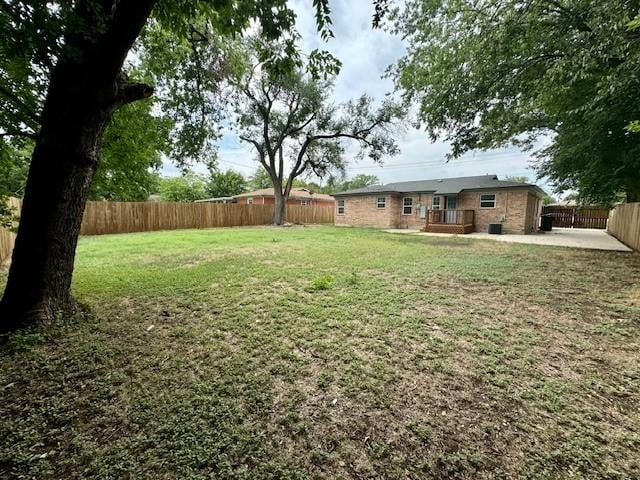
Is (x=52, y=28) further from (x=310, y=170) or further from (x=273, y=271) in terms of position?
(x=310, y=170)

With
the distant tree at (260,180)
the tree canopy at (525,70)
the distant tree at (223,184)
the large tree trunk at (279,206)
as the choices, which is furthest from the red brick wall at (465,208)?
the distant tree at (260,180)

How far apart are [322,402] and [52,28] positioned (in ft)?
11.0

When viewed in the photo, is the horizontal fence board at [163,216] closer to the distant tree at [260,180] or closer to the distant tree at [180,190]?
the distant tree at [180,190]

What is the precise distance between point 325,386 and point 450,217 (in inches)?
636

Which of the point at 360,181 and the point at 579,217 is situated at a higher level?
the point at 360,181

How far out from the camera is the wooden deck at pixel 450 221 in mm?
15078

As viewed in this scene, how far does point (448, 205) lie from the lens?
1720cm

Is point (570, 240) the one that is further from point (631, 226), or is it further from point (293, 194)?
point (293, 194)

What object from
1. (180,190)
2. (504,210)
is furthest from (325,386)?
(180,190)

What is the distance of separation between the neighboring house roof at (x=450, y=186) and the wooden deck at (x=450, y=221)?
1470 mm

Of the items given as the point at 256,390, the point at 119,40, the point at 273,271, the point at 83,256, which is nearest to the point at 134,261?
the point at 83,256

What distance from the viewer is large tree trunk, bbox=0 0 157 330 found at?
92.8 inches

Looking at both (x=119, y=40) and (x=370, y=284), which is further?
(x=370, y=284)

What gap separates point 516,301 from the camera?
3.95 meters
